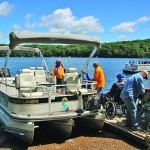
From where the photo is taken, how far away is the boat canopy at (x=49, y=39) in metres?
9.46

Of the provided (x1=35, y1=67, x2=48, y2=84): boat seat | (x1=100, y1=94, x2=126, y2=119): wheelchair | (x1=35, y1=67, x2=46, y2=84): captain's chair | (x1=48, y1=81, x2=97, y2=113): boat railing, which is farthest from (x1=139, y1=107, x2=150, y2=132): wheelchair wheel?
(x1=35, y1=67, x2=46, y2=84): captain's chair

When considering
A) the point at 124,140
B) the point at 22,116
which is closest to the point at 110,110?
the point at 124,140

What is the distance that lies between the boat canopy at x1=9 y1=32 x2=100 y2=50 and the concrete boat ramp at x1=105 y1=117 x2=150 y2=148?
255 cm

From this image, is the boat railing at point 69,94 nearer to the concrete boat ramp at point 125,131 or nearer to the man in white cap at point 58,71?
the concrete boat ramp at point 125,131

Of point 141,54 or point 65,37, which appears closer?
point 65,37

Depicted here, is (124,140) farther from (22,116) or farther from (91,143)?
(22,116)

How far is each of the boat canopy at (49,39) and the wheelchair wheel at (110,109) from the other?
1.98 metres

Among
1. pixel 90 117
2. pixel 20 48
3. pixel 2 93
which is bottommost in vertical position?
pixel 90 117

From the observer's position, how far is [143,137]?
8.90 meters

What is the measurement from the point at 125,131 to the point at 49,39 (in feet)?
11.3

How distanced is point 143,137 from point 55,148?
2.41 m

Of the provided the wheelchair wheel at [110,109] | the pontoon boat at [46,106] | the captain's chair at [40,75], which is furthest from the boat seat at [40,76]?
the wheelchair wheel at [110,109]

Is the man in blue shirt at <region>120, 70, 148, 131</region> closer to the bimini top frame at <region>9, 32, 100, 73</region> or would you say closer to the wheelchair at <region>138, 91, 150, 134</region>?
the wheelchair at <region>138, 91, 150, 134</region>

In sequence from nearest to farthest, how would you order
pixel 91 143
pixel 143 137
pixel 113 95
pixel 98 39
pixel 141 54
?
pixel 143 137, pixel 91 143, pixel 98 39, pixel 113 95, pixel 141 54
